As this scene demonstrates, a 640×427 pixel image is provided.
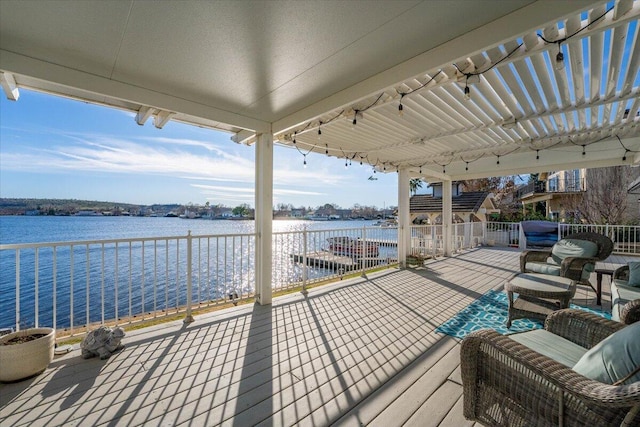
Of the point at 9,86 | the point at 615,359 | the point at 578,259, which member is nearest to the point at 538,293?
the point at 578,259

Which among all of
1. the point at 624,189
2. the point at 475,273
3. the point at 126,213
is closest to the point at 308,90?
the point at 475,273

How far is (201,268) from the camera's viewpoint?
843 cm

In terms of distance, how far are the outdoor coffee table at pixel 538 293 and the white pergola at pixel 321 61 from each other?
2326 mm

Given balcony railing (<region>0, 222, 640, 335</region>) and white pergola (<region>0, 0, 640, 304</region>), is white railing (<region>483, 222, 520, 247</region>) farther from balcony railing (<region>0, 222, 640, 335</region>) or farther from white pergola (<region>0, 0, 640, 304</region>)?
white pergola (<region>0, 0, 640, 304</region>)

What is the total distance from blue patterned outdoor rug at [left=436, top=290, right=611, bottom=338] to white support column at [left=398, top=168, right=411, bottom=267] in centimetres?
282

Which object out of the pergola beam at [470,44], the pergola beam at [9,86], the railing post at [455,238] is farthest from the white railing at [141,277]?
the railing post at [455,238]

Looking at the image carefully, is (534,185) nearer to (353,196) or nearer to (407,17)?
(353,196)

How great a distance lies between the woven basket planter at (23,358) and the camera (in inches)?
84.4

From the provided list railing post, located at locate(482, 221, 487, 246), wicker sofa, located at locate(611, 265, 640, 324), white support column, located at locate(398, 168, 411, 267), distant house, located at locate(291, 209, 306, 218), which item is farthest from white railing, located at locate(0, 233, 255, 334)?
railing post, located at locate(482, 221, 487, 246)

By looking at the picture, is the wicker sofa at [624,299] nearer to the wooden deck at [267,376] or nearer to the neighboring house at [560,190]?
the wooden deck at [267,376]

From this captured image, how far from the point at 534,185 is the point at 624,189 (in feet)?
20.1

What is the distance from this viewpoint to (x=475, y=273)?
6223 mm

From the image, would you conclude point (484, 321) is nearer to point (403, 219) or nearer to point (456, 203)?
point (403, 219)

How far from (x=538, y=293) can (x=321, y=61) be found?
11.9 ft
